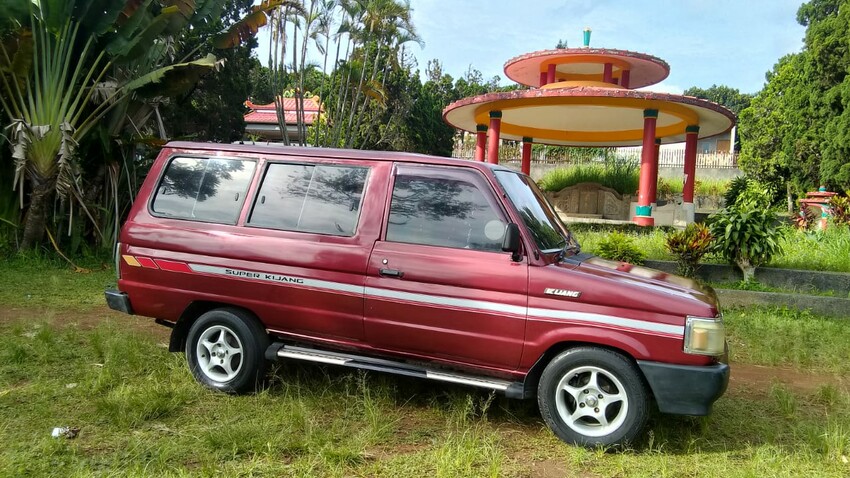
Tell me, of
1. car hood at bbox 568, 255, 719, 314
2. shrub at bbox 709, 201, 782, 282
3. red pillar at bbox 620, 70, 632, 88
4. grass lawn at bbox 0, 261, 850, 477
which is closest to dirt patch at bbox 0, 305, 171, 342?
grass lawn at bbox 0, 261, 850, 477

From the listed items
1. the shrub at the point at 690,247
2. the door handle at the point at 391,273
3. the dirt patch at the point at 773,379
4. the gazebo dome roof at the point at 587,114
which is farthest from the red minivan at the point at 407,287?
the gazebo dome roof at the point at 587,114

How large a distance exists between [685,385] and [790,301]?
555cm

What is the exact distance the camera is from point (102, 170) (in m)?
11.3

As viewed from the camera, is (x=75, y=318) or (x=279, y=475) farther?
(x=75, y=318)

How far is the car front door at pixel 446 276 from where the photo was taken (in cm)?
389

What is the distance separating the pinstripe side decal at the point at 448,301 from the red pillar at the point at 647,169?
10.4 meters

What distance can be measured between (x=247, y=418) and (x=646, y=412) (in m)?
2.65

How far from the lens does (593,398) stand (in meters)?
3.79

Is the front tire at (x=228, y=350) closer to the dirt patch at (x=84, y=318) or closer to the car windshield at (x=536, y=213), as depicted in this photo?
the dirt patch at (x=84, y=318)

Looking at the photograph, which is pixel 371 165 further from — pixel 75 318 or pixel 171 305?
pixel 75 318

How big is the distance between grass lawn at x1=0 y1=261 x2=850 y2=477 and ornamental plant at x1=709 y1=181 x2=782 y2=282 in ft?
10.0

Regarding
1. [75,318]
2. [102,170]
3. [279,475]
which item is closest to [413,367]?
[279,475]

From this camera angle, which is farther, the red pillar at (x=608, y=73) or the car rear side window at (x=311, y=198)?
the red pillar at (x=608, y=73)

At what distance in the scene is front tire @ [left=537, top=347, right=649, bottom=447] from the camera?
368 centimetres
